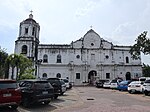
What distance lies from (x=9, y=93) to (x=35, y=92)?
65.4 inches

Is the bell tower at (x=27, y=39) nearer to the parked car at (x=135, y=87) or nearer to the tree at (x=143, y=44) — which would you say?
the tree at (x=143, y=44)

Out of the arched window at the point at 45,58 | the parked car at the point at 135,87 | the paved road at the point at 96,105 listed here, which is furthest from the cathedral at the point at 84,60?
the paved road at the point at 96,105

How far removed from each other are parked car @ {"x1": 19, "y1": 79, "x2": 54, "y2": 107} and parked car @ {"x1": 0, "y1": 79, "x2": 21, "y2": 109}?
1.05 meters

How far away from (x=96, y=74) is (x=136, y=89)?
2222 centimetres

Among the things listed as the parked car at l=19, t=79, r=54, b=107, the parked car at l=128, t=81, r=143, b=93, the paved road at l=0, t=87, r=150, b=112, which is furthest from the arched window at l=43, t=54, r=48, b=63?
the parked car at l=19, t=79, r=54, b=107

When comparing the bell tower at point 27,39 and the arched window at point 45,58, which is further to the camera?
the arched window at point 45,58

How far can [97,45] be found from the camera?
4169 centimetres

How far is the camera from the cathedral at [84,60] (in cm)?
4041

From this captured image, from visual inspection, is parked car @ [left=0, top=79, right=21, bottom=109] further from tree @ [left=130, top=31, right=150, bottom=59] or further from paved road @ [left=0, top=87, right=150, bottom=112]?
tree @ [left=130, top=31, right=150, bottom=59]

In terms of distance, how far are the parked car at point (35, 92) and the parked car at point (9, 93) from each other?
1046 millimetres

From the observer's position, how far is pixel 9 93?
9109 mm

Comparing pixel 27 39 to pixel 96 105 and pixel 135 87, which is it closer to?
pixel 135 87

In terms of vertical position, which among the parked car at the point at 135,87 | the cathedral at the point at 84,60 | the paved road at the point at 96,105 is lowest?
the paved road at the point at 96,105

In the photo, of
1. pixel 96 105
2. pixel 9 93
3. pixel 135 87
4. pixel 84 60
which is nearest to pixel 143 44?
pixel 135 87
